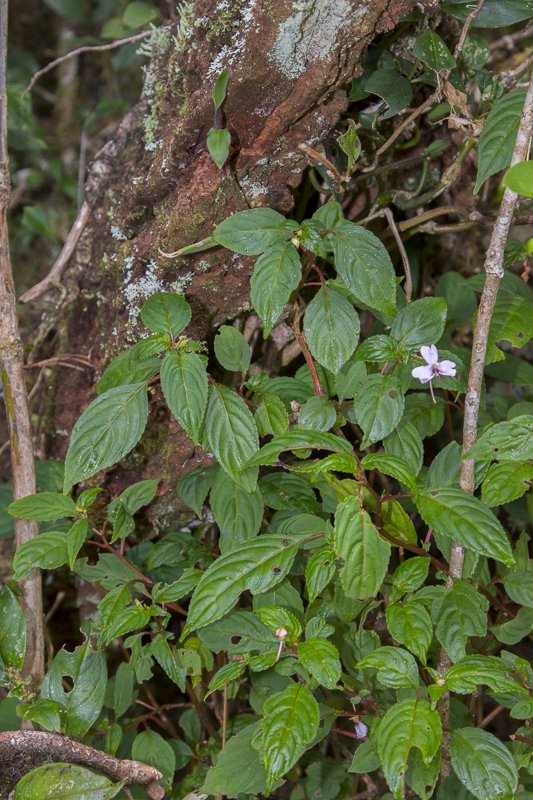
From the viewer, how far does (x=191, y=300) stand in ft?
4.53

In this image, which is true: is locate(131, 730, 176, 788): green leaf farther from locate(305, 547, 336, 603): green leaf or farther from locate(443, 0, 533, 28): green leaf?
locate(443, 0, 533, 28): green leaf

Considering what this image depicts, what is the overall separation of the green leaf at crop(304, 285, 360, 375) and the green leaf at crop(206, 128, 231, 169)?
0.27 m

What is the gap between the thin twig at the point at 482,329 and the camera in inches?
40.6

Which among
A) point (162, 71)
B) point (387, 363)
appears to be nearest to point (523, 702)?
point (387, 363)

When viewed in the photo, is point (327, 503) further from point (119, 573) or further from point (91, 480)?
point (91, 480)

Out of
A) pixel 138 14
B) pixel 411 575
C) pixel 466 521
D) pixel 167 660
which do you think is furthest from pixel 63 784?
pixel 138 14

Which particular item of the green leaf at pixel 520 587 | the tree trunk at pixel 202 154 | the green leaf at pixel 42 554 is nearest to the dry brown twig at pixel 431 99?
the tree trunk at pixel 202 154

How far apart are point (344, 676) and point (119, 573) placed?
0.46 m

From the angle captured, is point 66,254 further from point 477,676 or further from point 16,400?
point 477,676

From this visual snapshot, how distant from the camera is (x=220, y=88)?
1135mm

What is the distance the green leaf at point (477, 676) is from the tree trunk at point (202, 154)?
0.65 meters

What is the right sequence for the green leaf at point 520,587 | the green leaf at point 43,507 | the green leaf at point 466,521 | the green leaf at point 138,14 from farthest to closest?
the green leaf at point 138,14 < the green leaf at point 43,507 < the green leaf at point 520,587 < the green leaf at point 466,521

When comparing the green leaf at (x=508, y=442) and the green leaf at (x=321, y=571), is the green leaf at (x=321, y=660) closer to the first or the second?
the green leaf at (x=321, y=571)

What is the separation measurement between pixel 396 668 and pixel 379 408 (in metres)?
0.38
